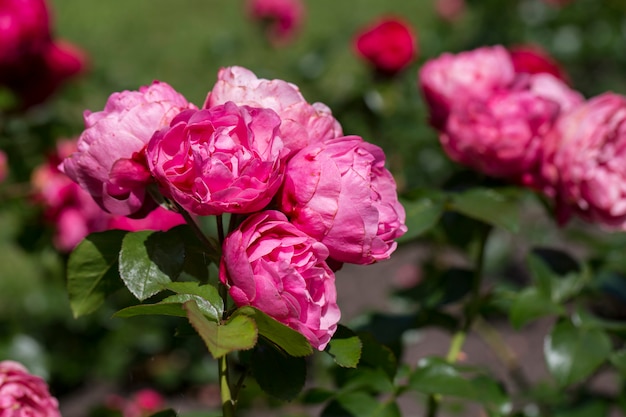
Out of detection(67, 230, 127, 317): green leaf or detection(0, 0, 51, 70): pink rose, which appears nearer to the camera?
detection(67, 230, 127, 317): green leaf

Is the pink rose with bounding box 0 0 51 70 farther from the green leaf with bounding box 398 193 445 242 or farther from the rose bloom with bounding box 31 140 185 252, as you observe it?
the green leaf with bounding box 398 193 445 242

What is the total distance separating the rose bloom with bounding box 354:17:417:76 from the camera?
7.32 ft

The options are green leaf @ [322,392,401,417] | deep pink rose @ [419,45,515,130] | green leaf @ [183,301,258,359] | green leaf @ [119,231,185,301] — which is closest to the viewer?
green leaf @ [183,301,258,359]

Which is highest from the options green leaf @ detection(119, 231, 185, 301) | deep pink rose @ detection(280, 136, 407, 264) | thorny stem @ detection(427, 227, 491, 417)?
deep pink rose @ detection(280, 136, 407, 264)

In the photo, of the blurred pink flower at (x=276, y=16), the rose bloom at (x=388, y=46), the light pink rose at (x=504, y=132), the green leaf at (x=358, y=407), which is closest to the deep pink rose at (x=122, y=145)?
the green leaf at (x=358, y=407)

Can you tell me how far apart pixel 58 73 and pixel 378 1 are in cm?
504

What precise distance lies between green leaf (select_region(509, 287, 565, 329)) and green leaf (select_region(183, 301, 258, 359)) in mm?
489

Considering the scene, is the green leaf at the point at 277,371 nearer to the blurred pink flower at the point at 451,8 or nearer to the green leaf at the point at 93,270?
the green leaf at the point at 93,270

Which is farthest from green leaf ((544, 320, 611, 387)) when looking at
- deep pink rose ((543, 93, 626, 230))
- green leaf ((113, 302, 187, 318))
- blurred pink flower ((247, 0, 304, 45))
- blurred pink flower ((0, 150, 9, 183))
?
blurred pink flower ((247, 0, 304, 45))

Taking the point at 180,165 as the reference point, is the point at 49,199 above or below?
below

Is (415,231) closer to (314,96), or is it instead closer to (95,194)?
(95,194)

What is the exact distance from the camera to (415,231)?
3.25ft

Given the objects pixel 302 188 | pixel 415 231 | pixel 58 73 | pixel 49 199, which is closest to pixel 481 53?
pixel 415 231

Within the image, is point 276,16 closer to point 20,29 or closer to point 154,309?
point 20,29
